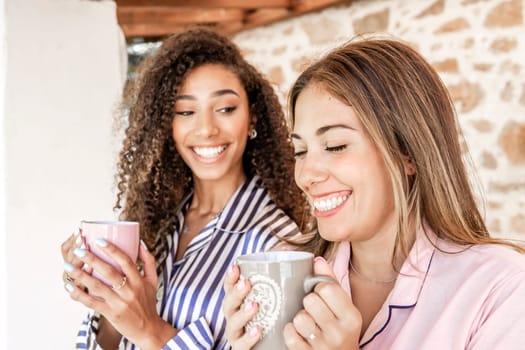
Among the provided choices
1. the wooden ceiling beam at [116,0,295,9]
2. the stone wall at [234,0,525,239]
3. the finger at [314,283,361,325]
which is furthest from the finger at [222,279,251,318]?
the wooden ceiling beam at [116,0,295,9]

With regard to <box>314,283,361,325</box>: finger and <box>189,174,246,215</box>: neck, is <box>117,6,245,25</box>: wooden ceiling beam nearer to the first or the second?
<box>189,174,246,215</box>: neck

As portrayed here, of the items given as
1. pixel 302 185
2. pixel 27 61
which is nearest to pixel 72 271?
pixel 302 185

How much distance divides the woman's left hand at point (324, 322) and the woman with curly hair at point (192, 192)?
0.53 metres

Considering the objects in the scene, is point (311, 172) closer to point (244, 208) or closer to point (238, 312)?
point (238, 312)

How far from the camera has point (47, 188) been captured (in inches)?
76.1

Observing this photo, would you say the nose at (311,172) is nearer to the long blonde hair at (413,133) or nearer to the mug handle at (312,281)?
the long blonde hair at (413,133)

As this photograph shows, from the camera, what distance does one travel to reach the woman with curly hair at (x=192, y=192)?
1457 millimetres

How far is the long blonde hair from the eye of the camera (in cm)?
113

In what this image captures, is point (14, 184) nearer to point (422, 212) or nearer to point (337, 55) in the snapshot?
point (337, 55)

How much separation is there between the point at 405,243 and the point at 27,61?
1.30 meters

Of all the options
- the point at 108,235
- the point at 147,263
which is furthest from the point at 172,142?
the point at 108,235

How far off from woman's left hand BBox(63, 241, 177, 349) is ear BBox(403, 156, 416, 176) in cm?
60

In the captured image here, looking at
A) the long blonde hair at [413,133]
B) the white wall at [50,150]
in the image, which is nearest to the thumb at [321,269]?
the long blonde hair at [413,133]

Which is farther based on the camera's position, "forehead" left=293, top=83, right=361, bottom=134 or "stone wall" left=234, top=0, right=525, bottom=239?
"stone wall" left=234, top=0, right=525, bottom=239
